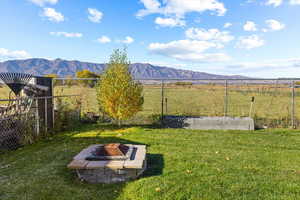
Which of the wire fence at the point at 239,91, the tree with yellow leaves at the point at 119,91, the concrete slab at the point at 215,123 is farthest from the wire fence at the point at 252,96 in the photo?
the tree with yellow leaves at the point at 119,91

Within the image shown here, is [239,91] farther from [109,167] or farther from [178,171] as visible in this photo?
[109,167]

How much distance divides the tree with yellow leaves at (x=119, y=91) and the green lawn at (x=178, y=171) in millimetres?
1180

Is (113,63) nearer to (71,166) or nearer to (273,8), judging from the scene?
(71,166)

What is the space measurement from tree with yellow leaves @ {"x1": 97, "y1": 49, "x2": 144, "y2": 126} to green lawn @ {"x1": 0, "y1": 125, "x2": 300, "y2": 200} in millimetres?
1180

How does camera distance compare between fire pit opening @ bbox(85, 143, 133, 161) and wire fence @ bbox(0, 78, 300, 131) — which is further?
wire fence @ bbox(0, 78, 300, 131)

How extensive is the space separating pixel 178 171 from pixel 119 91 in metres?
3.93

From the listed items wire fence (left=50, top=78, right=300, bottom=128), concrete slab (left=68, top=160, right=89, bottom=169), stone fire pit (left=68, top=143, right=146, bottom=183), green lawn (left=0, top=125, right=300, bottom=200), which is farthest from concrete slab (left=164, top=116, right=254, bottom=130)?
concrete slab (left=68, top=160, right=89, bottom=169)

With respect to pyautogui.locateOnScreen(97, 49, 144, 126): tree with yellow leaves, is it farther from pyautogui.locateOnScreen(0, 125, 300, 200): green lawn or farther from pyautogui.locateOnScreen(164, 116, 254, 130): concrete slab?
pyautogui.locateOnScreen(164, 116, 254, 130): concrete slab

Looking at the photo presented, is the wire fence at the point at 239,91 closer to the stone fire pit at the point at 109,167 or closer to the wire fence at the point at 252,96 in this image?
the wire fence at the point at 252,96

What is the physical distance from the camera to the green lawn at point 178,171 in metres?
2.68

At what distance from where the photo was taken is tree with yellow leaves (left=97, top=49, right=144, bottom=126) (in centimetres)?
671

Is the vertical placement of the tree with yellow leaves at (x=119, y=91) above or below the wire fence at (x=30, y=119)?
above

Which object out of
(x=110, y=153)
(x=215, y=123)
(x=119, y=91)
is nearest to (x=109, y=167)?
(x=110, y=153)

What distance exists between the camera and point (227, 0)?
9.81m
